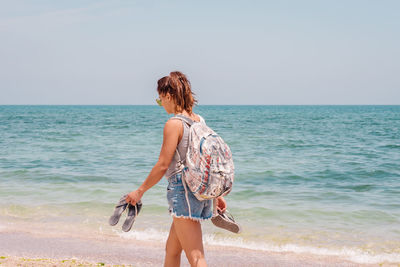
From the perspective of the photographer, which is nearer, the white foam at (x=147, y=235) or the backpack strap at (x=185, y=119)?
the backpack strap at (x=185, y=119)

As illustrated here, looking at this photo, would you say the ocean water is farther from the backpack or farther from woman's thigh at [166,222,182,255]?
the backpack

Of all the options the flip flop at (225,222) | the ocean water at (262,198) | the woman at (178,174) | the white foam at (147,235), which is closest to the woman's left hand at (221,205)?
the flip flop at (225,222)

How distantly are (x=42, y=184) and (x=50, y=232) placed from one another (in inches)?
153

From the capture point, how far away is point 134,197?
2.87 metres

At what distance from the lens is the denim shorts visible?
2812 millimetres

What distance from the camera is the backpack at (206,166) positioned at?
8.86 feet

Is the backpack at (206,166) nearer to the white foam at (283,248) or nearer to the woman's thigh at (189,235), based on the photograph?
the woman's thigh at (189,235)

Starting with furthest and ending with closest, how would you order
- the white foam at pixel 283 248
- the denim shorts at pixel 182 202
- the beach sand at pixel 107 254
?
the white foam at pixel 283 248
the beach sand at pixel 107 254
the denim shorts at pixel 182 202

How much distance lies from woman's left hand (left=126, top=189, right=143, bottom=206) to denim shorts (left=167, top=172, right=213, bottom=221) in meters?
0.20

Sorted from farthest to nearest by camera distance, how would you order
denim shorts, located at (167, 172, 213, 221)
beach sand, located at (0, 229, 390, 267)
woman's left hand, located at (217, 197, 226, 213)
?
beach sand, located at (0, 229, 390, 267), woman's left hand, located at (217, 197, 226, 213), denim shorts, located at (167, 172, 213, 221)

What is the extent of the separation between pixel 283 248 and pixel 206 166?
341 cm
